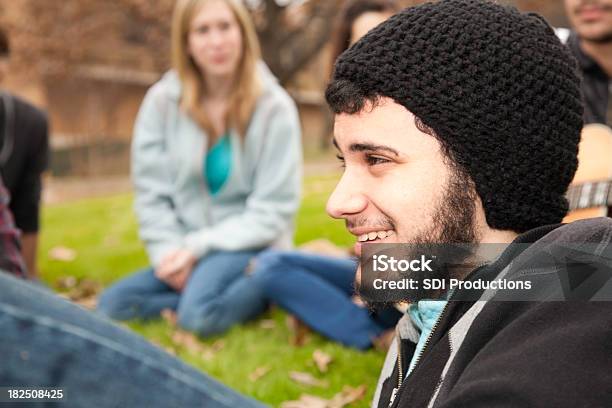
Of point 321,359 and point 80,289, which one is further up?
point 321,359

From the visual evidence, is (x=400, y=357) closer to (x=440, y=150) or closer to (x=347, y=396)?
(x=440, y=150)

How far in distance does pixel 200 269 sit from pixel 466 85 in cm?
349

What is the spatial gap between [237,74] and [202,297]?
1594mm

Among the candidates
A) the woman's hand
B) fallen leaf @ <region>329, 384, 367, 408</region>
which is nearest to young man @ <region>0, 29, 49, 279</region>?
the woman's hand

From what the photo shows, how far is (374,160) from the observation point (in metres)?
1.81

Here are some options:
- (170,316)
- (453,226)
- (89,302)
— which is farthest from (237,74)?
(453,226)

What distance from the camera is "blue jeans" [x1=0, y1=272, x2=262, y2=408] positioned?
1.33m

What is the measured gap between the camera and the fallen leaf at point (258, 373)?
3751 mm

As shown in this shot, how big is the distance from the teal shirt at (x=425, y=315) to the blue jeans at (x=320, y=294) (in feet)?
7.20

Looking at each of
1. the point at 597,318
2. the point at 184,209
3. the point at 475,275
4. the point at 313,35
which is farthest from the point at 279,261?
the point at 313,35

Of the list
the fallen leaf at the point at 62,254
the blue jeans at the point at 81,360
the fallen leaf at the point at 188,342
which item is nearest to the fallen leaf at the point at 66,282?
the fallen leaf at the point at 62,254

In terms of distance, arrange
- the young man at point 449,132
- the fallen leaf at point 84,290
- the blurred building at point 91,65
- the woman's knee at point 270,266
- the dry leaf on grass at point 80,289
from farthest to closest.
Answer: the blurred building at point 91,65, the fallen leaf at point 84,290, the dry leaf on grass at point 80,289, the woman's knee at point 270,266, the young man at point 449,132

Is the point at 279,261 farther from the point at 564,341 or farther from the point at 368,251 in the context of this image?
the point at 564,341

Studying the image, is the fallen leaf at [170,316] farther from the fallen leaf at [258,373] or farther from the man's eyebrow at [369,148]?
the man's eyebrow at [369,148]
